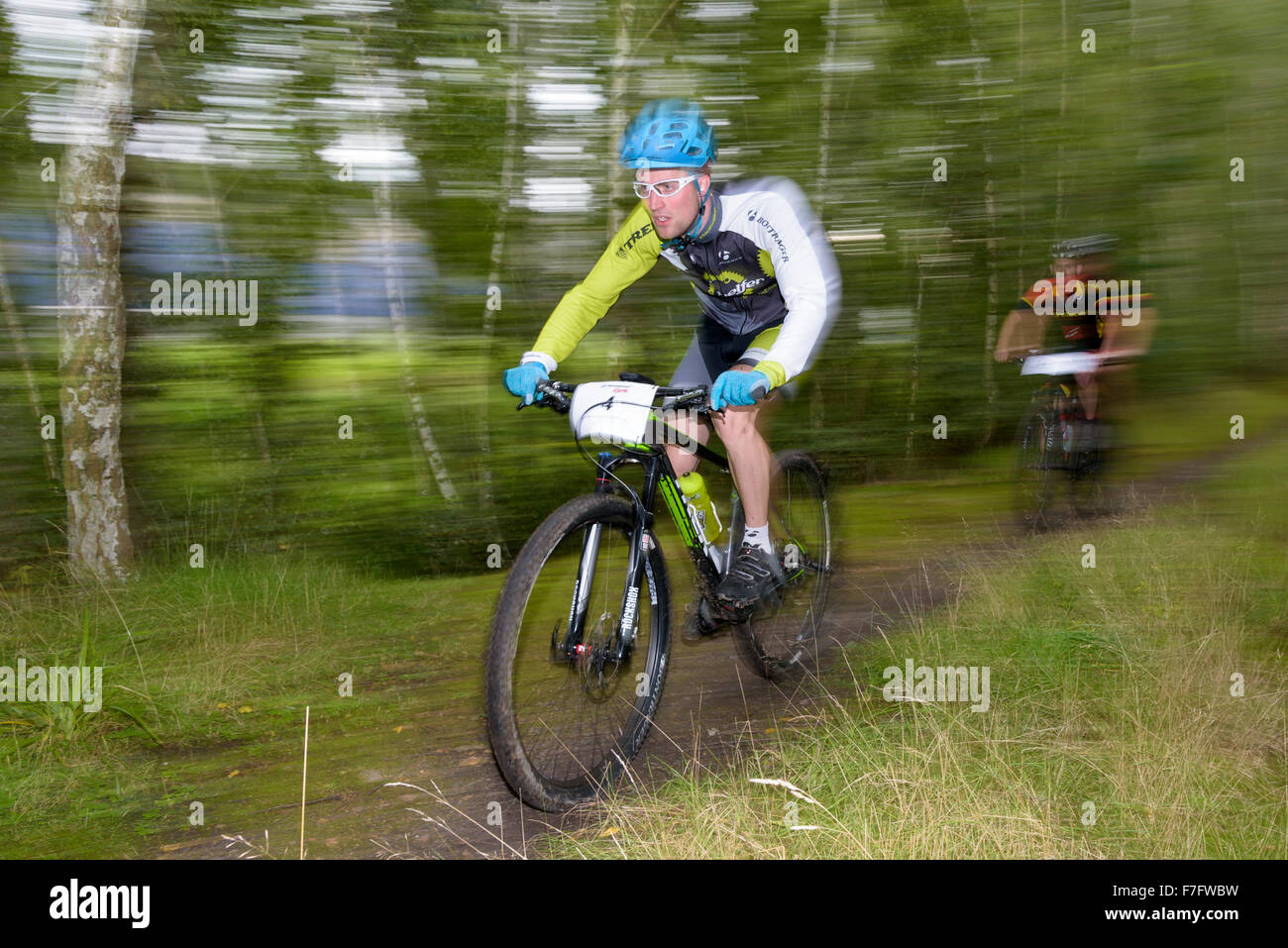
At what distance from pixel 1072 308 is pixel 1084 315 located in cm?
18

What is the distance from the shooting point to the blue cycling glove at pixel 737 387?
9.69 feet

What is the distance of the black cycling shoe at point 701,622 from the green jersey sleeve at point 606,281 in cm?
115

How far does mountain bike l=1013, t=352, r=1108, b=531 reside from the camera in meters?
6.18

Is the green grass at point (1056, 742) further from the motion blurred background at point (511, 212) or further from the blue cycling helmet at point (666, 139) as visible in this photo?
the blue cycling helmet at point (666, 139)

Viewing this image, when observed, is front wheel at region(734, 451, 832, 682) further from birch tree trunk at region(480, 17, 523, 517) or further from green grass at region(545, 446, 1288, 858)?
birch tree trunk at region(480, 17, 523, 517)

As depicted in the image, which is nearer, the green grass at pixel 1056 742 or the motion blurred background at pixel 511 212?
the green grass at pixel 1056 742

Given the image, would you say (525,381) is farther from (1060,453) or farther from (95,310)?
(1060,453)

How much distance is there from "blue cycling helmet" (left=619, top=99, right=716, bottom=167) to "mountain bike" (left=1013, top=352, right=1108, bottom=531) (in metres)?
3.84

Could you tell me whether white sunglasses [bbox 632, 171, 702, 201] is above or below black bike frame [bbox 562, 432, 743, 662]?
above

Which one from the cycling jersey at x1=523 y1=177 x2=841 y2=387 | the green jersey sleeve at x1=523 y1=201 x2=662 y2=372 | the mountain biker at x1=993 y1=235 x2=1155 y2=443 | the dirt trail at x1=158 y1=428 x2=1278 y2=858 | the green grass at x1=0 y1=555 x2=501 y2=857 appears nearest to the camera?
the dirt trail at x1=158 y1=428 x2=1278 y2=858
